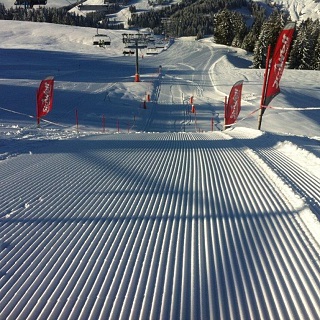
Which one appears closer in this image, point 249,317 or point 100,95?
point 249,317

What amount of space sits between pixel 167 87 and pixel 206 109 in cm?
906

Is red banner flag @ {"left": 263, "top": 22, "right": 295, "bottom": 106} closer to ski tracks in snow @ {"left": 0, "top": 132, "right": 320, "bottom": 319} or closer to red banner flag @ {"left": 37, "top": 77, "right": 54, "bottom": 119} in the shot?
ski tracks in snow @ {"left": 0, "top": 132, "right": 320, "bottom": 319}

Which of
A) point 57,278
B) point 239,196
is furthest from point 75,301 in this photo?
point 239,196

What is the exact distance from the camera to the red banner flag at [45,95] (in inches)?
661

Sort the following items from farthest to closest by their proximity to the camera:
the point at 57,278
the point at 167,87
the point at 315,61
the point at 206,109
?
the point at 315,61, the point at 167,87, the point at 206,109, the point at 57,278

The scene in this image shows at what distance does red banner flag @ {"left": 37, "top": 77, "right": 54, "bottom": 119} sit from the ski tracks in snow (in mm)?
9879

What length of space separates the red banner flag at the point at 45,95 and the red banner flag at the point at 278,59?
974 cm

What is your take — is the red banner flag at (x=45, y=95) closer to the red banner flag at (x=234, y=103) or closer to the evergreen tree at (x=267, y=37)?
the red banner flag at (x=234, y=103)

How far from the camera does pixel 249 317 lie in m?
3.34

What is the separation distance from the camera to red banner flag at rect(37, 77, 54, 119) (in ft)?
55.1

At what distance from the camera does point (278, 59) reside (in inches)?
551

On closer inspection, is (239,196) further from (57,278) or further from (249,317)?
(57,278)

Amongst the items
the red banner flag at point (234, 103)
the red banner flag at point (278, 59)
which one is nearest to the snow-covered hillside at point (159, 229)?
the red banner flag at point (278, 59)

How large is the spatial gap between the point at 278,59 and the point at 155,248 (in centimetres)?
1169
